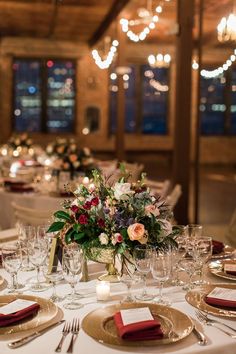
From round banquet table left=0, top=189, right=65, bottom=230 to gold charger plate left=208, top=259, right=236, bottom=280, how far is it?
8.03ft

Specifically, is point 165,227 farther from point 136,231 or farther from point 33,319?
point 33,319

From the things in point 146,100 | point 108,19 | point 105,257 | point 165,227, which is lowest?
point 105,257

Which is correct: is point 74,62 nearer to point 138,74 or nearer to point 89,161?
point 138,74

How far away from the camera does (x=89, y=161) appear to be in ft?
18.9

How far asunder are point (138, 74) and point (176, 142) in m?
11.1

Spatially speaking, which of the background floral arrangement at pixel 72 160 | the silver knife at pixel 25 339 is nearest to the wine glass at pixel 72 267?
the silver knife at pixel 25 339

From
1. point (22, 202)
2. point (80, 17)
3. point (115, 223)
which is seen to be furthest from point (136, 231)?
point (80, 17)

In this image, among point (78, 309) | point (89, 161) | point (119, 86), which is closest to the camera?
point (78, 309)

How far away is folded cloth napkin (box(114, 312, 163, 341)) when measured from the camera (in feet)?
5.84

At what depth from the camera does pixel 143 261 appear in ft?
7.12

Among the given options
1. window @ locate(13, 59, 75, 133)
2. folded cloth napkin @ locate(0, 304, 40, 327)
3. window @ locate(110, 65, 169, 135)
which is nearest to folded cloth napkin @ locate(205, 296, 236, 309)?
folded cloth napkin @ locate(0, 304, 40, 327)

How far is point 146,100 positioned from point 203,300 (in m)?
16.2

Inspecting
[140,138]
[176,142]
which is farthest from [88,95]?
[176,142]

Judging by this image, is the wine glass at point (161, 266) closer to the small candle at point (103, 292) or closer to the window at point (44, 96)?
the small candle at point (103, 292)
